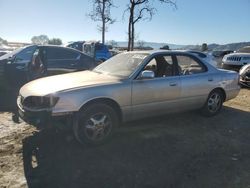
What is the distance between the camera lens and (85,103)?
452cm

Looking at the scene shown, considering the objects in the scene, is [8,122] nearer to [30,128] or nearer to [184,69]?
[30,128]

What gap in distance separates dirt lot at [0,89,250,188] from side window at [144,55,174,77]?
1069mm

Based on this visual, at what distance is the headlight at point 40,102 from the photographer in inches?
171

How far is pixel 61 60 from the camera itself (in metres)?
8.90

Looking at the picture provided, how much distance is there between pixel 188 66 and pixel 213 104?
1109 millimetres

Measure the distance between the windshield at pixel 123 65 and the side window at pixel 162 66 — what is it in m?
0.26

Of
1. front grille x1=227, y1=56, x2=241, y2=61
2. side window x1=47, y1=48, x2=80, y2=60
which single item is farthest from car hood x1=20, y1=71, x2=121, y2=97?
front grille x1=227, y1=56, x2=241, y2=61

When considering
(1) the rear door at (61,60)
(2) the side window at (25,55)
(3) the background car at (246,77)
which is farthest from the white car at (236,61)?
(2) the side window at (25,55)

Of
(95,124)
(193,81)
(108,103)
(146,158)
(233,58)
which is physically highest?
(233,58)

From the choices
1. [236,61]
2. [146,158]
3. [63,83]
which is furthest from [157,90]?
[236,61]

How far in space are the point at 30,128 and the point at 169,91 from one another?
2766 millimetres

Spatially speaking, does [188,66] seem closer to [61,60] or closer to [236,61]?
[61,60]

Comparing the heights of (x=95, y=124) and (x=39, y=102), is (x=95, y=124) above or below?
below

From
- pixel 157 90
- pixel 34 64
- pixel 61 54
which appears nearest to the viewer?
pixel 157 90
